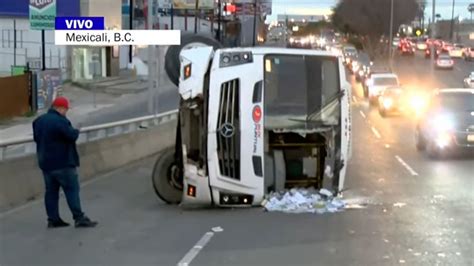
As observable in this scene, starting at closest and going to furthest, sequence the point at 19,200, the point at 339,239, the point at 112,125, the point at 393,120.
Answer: the point at 339,239 → the point at 19,200 → the point at 112,125 → the point at 393,120

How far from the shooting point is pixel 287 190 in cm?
1241

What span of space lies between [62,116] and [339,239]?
378cm

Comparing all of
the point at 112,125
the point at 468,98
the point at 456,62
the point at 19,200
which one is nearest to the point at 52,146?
the point at 19,200

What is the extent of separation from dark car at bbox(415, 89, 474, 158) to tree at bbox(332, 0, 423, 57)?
80832mm

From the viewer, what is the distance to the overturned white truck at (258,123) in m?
11.6

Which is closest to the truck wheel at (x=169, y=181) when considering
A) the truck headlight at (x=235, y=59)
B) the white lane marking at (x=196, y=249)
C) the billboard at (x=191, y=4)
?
the truck headlight at (x=235, y=59)

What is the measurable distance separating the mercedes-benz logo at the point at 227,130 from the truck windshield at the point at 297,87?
691 mm

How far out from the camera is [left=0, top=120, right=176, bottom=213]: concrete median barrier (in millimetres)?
12492

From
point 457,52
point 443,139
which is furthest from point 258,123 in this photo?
point 457,52

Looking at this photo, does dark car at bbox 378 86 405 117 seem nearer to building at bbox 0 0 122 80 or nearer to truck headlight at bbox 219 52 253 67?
building at bbox 0 0 122 80

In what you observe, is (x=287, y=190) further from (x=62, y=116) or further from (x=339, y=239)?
(x=62, y=116)

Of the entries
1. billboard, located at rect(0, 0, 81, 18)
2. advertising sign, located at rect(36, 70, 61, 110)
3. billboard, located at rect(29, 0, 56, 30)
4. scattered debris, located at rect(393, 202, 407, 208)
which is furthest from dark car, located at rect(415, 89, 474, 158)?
billboard, located at rect(0, 0, 81, 18)

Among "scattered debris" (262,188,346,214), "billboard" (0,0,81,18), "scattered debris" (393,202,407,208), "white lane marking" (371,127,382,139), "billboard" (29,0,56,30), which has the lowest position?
"white lane marking" (371,127,382,139)

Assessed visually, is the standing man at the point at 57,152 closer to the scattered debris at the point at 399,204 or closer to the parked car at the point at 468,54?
the scattered debris at the point at 399,204
